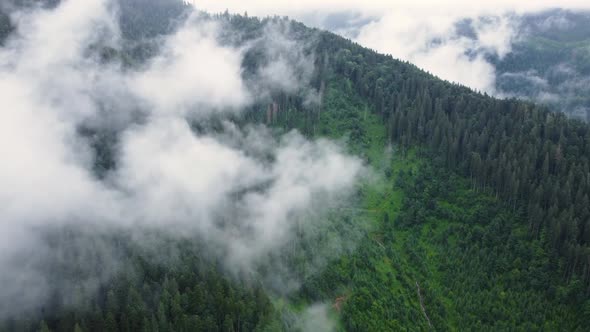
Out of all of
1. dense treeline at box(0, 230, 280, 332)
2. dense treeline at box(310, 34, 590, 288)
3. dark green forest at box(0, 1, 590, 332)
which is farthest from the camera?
dense treeline at box(310, 34, 590, 288)

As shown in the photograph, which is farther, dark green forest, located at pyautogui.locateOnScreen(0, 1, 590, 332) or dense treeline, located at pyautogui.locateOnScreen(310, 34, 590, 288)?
dense treeline, located at pyautogui.locateOnScreen(310, 34, 590, 288)

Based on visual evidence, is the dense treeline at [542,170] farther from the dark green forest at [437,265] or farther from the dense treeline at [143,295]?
the dense treeline at [143,295]

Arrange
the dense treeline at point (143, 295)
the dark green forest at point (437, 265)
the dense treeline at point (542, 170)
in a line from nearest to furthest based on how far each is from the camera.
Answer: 1. the dense treeline at point (143, 295)
2. the dark green forest at point (437, 265)
3. the dense treeline at point (542, 170)

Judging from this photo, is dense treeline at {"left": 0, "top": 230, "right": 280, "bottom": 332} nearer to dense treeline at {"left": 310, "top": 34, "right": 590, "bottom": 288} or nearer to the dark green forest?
the dark green forest

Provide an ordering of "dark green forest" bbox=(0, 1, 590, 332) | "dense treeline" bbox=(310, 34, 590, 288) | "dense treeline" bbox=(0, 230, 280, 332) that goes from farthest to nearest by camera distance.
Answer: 1. "dense treeline" bbox=(310, 34, 590, 288)
2. "dark green forest" bbox=(0, 1, 590, 332)
3. "dense treeline" bbox=(0, 230, 280, 332)

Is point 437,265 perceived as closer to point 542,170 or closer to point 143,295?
point 542,170

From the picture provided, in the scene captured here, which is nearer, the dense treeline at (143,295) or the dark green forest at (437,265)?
the dense treeline at (143,295)

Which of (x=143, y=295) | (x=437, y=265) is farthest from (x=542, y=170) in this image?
(x=143, y=295)

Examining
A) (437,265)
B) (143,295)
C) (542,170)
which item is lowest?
(143,295)

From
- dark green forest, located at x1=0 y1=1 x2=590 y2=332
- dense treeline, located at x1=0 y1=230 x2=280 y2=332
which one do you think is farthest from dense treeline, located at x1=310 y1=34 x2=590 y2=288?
dense treeline, located at x1=0 y1=230 x2=280 y2=332

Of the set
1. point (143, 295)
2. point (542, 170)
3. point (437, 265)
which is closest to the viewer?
point (143, 295)

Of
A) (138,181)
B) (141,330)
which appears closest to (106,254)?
(141,330)

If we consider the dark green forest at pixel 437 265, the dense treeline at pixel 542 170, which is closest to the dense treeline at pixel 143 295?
the dark green forest at pixel 437 265
